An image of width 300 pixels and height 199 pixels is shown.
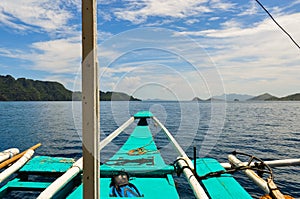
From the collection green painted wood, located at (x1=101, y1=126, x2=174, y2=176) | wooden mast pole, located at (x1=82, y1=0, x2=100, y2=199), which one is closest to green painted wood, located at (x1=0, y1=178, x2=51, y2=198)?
green painted wood, located at (x1=101, y1=126, x2=174, y2=176)

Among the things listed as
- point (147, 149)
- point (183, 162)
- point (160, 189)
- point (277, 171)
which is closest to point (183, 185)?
point (147, 149)

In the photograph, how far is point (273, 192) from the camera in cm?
322

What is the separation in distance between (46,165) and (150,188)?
8.45 feet

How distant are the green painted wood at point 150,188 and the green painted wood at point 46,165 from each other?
1171mm

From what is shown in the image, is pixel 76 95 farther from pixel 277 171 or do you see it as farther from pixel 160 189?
pixel 277 171

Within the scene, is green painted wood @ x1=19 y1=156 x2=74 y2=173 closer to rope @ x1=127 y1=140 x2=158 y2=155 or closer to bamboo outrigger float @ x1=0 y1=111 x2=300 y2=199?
bamboo outrigger float @ x1=0 y1=111 x2=300 y2=199

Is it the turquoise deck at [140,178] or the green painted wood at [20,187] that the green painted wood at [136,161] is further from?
the green painted wood at [20,187]

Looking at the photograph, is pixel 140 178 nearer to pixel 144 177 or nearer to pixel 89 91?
pixel 144 177

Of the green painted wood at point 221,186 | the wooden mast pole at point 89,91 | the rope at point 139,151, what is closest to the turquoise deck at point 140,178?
the green painted wood at point 221,186

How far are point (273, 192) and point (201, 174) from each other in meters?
1.73

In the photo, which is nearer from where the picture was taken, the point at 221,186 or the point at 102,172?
the point at 221,186

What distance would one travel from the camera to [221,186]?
14.3 feet

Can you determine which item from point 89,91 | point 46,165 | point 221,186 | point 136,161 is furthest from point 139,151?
point 89,91

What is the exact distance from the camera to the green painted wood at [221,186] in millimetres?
3996
